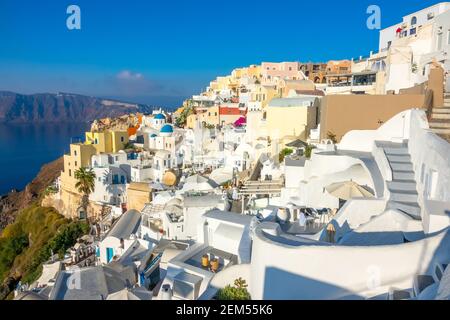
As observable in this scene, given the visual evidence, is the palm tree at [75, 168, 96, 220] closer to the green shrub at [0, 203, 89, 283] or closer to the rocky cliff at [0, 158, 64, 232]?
the green shrub at [0, 203, 89, 283]

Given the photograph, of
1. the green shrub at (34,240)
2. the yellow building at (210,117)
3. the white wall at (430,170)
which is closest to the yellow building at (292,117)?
the white wall at (430,170)

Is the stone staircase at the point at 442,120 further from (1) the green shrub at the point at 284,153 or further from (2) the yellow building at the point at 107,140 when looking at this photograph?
(2) the yellow building at the point at 107,140

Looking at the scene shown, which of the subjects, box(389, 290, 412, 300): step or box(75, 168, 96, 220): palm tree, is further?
box(75, 168, 96, 220): palm tree

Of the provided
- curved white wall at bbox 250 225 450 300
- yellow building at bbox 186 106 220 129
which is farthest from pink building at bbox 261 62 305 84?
curved white wall at bbox 250 225 450 300

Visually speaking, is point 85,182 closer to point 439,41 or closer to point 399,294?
point 439,41

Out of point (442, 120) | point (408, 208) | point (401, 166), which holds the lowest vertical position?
point (408, 208)

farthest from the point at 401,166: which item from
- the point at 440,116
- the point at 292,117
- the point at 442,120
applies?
the point at 292,117
